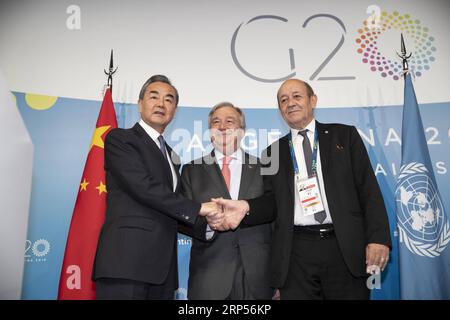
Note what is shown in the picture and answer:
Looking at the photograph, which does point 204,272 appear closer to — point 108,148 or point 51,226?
point 108,148

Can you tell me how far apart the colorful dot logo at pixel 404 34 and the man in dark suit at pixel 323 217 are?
65.1 inches

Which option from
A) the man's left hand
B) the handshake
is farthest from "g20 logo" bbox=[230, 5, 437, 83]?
the man's left hand

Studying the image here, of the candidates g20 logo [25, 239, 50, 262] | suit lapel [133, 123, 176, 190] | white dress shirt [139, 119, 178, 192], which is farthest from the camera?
g20 logo [25, 239, 50, 262]

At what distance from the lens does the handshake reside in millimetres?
2277

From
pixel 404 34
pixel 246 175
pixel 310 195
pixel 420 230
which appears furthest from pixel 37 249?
pixel 404 34

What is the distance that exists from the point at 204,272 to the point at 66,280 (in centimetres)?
138

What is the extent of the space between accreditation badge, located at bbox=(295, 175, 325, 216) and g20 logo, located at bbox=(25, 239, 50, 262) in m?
2.45

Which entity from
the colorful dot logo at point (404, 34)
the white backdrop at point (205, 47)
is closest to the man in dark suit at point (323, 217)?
the white backdrop at point (205, 47)

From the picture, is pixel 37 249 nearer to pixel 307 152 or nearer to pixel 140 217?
pixel 140 217

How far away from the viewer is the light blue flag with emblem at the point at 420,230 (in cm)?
298

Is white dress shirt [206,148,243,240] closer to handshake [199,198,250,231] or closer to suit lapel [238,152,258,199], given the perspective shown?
suit lapel [238,152,258,199]

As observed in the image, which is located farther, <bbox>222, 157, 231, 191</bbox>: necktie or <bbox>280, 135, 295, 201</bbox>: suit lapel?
<bbox>222, 157, 231, 191</bbox>: necktie

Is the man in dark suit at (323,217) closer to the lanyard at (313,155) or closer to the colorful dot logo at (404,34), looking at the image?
the lanyard at (313,155)
